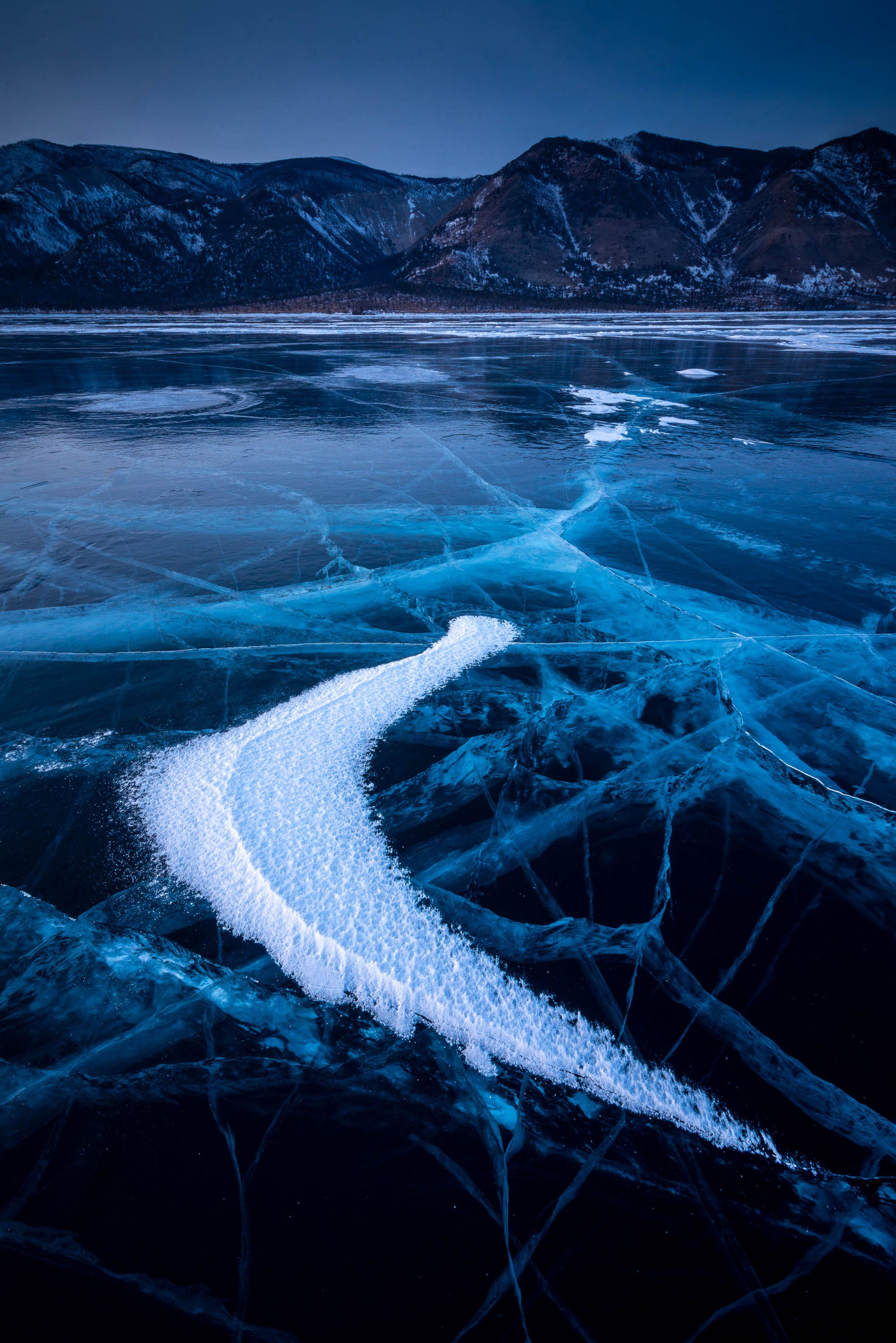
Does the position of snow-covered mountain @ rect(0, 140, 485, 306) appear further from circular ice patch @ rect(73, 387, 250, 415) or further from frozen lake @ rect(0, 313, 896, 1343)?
frozen lake @ rect(0, 313, 896, 1343)

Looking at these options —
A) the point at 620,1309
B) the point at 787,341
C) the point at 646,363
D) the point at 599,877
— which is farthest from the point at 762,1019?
the point at 787,341

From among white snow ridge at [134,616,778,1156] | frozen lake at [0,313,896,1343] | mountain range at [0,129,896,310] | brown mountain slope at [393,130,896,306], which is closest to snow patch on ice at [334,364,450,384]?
frozen lake at [0,313,896,1343]

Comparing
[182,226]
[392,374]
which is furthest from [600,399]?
[182,226]

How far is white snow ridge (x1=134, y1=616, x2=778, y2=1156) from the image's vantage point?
58.0 inches

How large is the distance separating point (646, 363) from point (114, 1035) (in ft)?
55.8

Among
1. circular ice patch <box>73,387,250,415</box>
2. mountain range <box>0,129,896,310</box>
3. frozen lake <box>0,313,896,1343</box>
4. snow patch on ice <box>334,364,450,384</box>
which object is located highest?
mountain range <box>0,129,896,310</box>

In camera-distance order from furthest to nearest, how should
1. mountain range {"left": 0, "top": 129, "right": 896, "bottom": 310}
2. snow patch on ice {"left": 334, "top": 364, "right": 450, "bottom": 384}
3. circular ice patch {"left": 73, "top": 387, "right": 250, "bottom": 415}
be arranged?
1. mountain range {"left": 0, "top": 129, "right": 896, "bottom": 310}
2. snow patch on ice {"left": 334, "top": 364, "right": 450, "bottom": 384}
3. circular ice patch {"left": 73, "top": 387, "right": 250, "bottom": 415}

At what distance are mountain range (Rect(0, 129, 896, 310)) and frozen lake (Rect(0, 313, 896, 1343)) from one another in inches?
2767

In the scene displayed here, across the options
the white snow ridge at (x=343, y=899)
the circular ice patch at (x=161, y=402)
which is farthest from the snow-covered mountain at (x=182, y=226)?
the white snow ridge at (x=343, y=899)

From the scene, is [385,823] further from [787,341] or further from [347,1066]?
[787,341]

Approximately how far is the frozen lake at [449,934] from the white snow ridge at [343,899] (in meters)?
0.01

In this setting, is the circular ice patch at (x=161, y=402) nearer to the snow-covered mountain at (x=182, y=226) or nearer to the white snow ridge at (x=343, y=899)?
the white snow ridge at (x=343, y=899)

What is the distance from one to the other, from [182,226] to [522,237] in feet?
198

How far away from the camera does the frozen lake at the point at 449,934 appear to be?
119 cm
